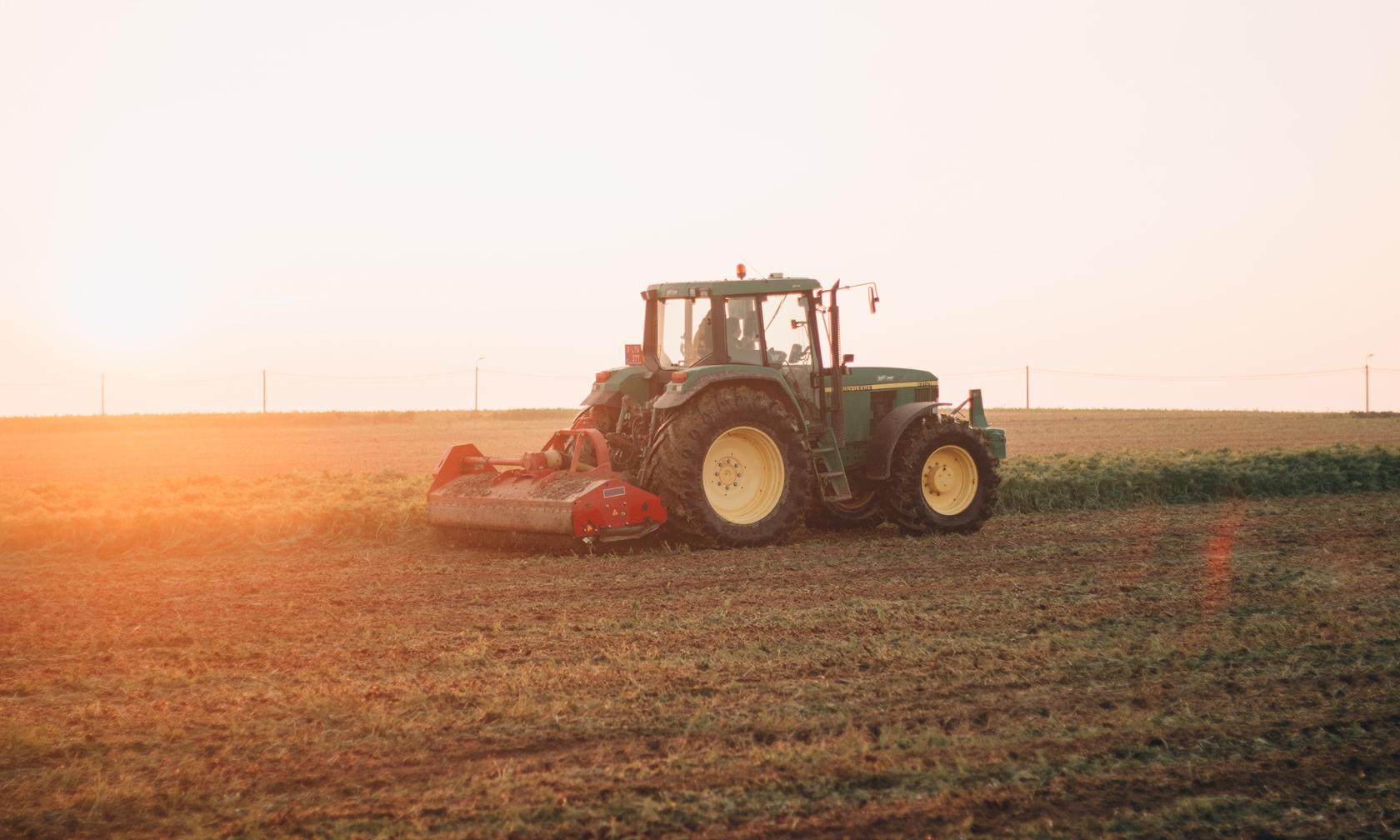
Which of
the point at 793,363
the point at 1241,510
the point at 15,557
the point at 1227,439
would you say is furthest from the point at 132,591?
the point at 1227,439

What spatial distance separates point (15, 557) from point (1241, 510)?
39.8 ft

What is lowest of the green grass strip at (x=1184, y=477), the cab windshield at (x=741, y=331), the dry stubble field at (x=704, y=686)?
the dry stubble field at (x=704, y=686)

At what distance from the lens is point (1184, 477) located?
15586 millimetres

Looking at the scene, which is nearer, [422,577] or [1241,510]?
[422,577]

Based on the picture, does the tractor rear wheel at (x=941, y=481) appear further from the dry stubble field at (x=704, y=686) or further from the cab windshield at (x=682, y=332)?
the cab windshield at (x=682, y=332)

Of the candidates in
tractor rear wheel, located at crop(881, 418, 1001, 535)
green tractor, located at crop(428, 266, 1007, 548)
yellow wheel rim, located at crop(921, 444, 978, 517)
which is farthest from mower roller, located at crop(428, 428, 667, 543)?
yellow wheel rim, located at crop(921, 444, 978, 517)

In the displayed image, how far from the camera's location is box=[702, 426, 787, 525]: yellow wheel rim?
11.1 metres

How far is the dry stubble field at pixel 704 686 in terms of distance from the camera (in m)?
4.29

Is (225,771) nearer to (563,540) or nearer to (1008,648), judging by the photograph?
(1008,648)

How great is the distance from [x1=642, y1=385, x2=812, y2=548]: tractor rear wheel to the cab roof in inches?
35.5

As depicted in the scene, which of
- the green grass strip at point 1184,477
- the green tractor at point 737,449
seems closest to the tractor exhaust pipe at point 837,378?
the green tractor at point 737,449

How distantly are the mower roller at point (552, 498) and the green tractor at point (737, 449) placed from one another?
0.6 inches

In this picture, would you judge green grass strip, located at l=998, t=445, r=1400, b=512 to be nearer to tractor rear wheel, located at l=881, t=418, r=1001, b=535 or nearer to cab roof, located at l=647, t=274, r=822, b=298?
tractor rear wheel, located at l=881, t=418, r=1001, b=535

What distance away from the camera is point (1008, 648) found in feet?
21.8
